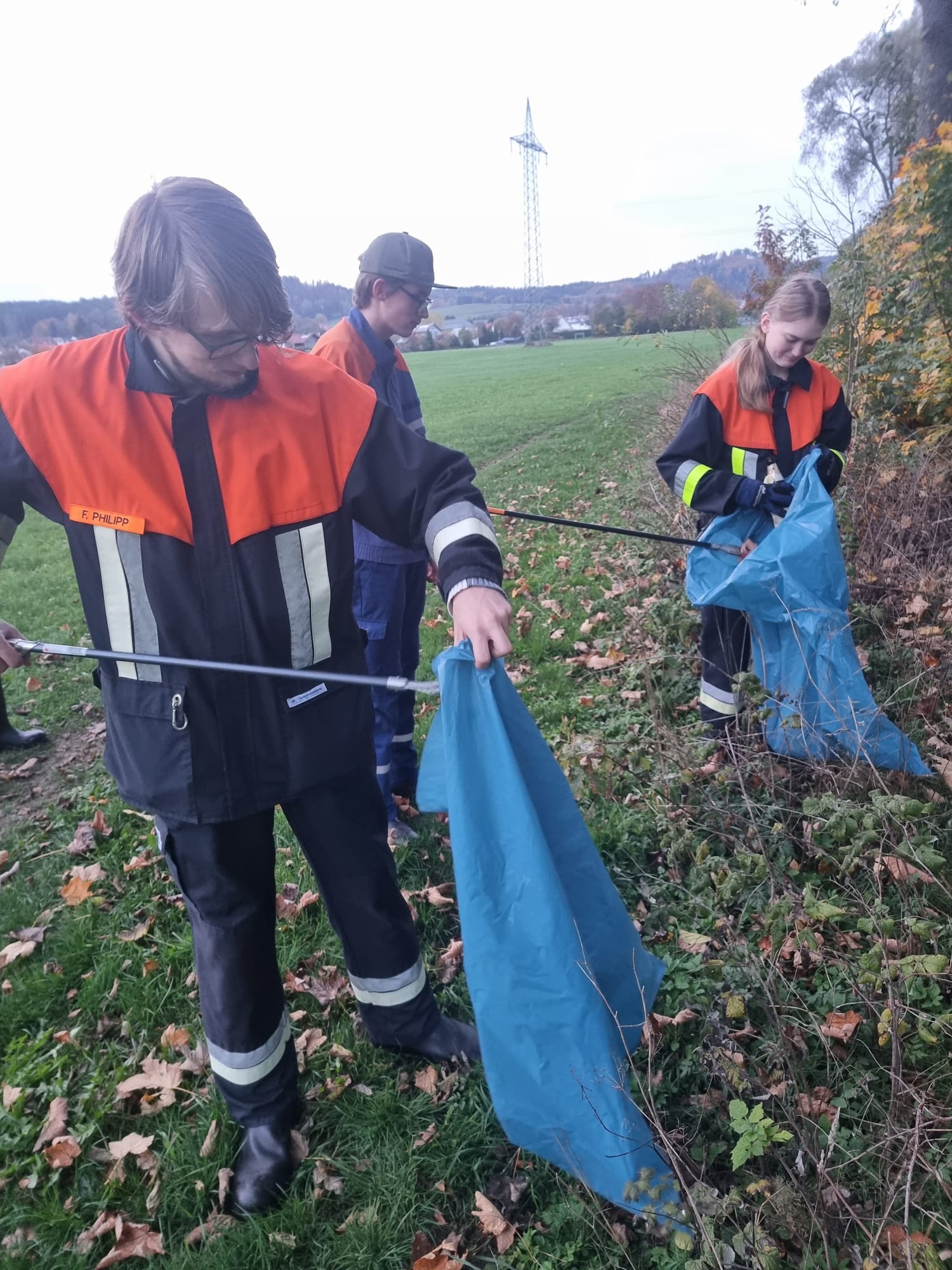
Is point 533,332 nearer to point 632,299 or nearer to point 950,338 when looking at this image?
point 632,299

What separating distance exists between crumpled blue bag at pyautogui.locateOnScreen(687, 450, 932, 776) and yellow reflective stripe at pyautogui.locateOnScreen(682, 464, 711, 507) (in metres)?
0.40

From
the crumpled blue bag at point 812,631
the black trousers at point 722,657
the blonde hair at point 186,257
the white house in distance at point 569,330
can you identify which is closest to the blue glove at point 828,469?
the crumpled blue bag at point 812,631

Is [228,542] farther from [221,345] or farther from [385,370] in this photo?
[385,370]

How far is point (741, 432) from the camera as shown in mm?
3492

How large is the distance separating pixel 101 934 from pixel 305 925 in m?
0.88

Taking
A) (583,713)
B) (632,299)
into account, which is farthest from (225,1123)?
(632,299)

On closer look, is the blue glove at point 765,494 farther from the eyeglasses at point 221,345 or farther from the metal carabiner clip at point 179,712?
the metal carabiner clip at point 179,712

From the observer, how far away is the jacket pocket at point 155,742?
1845 millimetres

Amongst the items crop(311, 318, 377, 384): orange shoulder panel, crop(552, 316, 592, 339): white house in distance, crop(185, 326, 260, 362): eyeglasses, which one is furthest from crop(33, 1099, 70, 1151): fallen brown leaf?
crop(552, 316, 592, 339): white house in distance

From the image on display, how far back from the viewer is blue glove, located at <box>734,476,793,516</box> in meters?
3.40

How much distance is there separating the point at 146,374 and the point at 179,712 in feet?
2.50

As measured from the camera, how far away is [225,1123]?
241 cm

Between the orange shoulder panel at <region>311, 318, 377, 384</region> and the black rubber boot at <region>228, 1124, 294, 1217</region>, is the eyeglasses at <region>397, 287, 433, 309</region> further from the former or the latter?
the black rubber boot at <region>228, 1124, 294, 1217</region>

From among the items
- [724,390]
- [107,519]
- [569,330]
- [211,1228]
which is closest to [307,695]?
[107,519]
